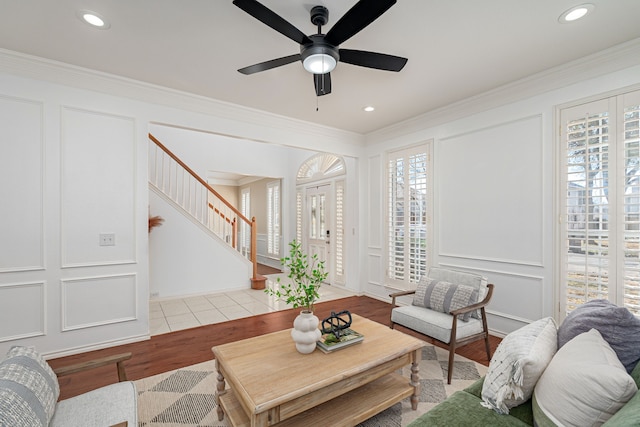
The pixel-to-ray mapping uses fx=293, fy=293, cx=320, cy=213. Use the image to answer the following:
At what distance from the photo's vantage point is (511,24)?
2279 millimetres

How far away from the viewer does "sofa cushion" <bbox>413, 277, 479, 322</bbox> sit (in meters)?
2.75

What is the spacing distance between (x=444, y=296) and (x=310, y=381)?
1.81 metres

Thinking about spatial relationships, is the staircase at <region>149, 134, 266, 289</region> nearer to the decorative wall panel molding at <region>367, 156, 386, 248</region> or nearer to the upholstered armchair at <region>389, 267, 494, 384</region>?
the decorative wall panel molding at <region>367, 156, 386, 248</region>

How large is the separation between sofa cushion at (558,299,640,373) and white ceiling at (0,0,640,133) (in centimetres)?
206

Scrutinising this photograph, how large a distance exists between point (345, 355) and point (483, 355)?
73.5 inches

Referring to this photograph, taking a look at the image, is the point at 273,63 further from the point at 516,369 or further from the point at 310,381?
the point at 516,369

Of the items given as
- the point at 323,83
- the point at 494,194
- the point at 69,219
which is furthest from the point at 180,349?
the point at 494,194

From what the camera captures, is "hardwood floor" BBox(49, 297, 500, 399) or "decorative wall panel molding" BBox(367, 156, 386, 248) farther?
"decorative wall panel molding" BBox(367, 156, 386, 248)

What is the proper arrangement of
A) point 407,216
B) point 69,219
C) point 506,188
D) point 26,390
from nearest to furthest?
1. point 26,390
2. point 69,219
3. point 506,188
4. point 407,216

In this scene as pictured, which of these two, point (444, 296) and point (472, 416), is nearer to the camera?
point (472, 416)

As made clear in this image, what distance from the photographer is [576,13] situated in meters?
2.15

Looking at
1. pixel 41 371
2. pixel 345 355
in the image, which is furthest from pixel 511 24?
pixel 41 371

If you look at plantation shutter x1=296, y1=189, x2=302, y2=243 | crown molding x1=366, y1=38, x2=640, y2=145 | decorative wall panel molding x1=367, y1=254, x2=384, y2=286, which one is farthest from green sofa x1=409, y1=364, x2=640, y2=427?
plantation shutter x1=296, y1=189, x2=302, y2=243

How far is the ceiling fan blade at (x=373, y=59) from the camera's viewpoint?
212cm
